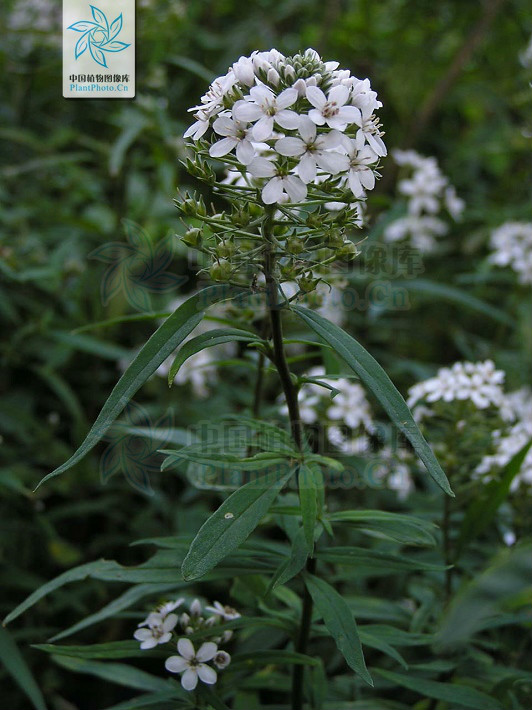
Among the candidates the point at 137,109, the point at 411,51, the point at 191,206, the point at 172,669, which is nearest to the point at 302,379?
the point at 191,206

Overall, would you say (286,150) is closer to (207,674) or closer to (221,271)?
(221,271)

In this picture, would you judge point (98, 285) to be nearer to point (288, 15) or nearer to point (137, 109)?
point (137, 109)

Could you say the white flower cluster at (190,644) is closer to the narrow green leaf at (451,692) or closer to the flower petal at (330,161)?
the narrow green leaf at (451,692)

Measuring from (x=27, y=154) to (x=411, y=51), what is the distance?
2.87 m

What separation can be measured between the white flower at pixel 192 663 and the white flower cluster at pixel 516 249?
2.97 meters

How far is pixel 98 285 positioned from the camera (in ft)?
11.9

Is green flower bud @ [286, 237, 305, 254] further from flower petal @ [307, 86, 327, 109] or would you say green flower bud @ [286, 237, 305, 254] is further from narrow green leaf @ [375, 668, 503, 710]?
narrow green leaf @ [375, 668, 503, 710]

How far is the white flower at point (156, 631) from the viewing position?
1.88 meters

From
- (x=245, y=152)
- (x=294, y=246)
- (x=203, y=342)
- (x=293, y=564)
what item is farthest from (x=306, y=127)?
(x=293, y=564)

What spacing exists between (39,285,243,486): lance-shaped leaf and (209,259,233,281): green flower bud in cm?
5

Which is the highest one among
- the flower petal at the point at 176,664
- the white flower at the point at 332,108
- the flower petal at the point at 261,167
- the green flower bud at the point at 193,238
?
the white flower at the point at 332,108

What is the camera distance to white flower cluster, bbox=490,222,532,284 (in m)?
4.05

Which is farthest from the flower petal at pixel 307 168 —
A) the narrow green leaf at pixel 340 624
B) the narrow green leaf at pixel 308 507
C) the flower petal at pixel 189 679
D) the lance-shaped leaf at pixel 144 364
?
the flower petal at pixel 189 679

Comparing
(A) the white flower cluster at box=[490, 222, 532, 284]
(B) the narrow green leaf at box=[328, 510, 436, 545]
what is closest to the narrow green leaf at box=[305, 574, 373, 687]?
(B) the narrow green leaf at box=[328, 510, 436, 545]
